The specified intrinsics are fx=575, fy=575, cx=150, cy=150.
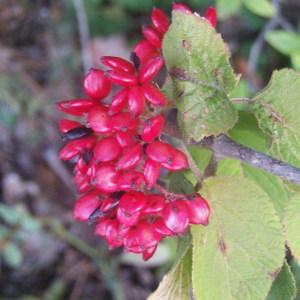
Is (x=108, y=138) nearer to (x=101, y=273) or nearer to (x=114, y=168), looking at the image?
(x=114, y=168)

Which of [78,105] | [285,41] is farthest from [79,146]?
[285,41]

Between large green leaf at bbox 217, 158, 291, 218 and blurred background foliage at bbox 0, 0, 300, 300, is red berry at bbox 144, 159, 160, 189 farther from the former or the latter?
blurred background foliage at bbox 0, 0, 300, 300

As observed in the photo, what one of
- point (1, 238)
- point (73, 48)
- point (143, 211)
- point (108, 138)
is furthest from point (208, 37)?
point (73, 48)

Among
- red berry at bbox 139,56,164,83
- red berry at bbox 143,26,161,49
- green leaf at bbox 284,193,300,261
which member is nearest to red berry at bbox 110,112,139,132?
red berry at bbox 139,56,164,83

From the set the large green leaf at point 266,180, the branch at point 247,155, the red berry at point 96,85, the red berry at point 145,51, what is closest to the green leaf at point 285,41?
the large green leaf at point 266,180

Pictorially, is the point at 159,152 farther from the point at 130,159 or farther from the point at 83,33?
the point at 83,33

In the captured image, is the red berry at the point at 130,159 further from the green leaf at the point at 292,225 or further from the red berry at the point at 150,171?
the green leaf at the point at 292,225
